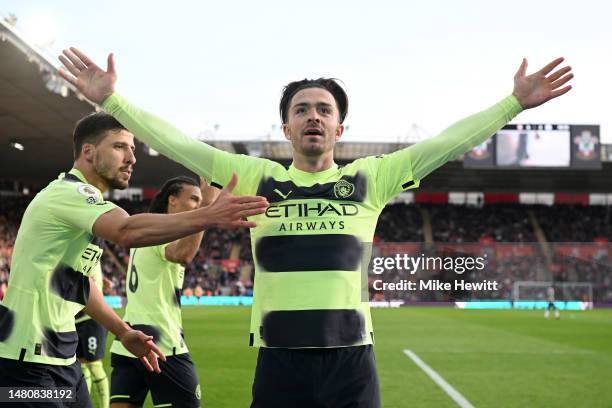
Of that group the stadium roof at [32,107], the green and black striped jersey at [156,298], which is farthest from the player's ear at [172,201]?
the stadium roof at [32,107]

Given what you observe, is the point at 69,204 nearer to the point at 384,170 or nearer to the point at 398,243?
the point at 384,170

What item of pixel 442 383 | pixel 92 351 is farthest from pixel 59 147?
pixel 92 351

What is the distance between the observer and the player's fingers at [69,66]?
332 cm

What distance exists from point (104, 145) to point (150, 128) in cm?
59

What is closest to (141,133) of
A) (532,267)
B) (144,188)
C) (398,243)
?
(532,267)

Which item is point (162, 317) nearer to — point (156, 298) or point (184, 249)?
point (156, 298)

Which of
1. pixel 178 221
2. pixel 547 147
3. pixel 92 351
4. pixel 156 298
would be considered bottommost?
pixel 92 351

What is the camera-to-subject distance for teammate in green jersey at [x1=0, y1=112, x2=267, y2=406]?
326cm

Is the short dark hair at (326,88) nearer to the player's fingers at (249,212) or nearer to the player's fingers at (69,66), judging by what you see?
the player's fingers at (249,212)

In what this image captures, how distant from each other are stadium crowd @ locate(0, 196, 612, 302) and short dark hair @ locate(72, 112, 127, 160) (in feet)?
105

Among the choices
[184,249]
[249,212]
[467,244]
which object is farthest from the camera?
[467,244]

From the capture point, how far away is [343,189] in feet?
10.1

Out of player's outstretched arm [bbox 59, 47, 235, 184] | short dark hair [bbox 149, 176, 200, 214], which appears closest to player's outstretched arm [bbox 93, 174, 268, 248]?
player's outstretched arm [bbox 59, 47, 235, 184]

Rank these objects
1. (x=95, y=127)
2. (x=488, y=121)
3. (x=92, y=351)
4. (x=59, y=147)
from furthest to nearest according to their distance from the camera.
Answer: (x=59, y=147) → (x=92, y=351) → (x=95, y=127) → (x=488, y=121)
